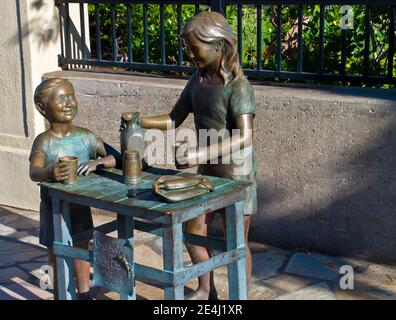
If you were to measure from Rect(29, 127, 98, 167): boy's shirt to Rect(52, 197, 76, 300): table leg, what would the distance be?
283mm

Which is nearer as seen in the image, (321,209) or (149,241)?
(321,209)

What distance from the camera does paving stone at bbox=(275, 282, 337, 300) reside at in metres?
4.75

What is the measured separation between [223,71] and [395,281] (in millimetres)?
1928

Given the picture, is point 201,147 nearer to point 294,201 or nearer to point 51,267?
point 51,267

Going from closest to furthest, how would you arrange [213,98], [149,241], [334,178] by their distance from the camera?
[213,98], [334,178], [149,241]

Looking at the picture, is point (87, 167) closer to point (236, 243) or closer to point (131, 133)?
point (131, 133)

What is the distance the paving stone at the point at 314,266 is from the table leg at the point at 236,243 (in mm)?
1212

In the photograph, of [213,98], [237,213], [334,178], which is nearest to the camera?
[237,213]

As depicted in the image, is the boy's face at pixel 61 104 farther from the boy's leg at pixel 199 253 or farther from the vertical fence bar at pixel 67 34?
the vertical fence bar at pixel 67 34

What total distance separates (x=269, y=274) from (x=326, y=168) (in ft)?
2.74

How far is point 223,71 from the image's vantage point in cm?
408

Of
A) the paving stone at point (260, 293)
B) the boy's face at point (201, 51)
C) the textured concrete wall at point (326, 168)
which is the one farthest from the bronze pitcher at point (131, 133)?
the textured concrete wall at point (326, 168)
